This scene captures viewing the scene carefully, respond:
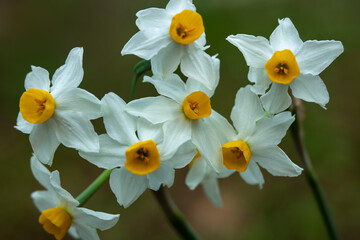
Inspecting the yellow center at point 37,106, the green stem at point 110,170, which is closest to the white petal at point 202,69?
the green stem at point 110,170

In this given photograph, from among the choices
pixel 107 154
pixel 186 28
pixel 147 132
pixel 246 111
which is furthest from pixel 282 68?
pixel 107 154

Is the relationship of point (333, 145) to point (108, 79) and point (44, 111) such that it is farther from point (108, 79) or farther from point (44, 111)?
point (44, 111)

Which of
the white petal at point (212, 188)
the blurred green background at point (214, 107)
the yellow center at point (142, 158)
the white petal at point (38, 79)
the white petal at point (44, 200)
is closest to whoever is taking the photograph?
the yellow center at point (142, 158)

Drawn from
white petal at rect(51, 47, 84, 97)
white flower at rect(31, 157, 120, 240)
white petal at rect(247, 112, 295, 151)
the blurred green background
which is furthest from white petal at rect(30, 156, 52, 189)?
the blurred green background

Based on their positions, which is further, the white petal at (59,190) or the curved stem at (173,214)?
the curved stem at (173,214)

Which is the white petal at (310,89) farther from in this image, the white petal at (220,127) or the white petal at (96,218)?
the white petal at (96,218)

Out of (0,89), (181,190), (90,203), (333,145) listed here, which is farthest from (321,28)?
(0,89)
